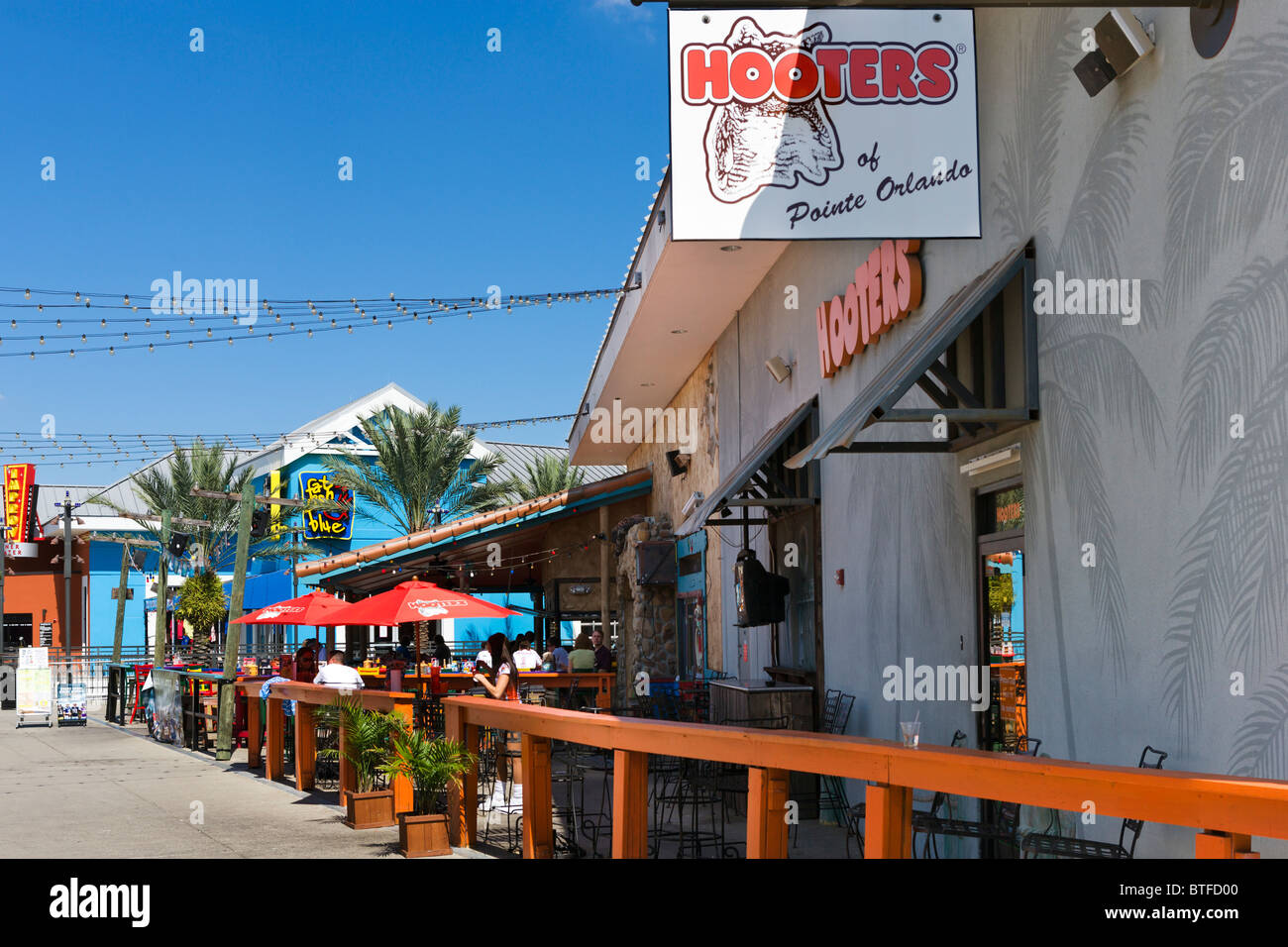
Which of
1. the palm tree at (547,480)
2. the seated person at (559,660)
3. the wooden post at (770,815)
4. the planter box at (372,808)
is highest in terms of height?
the palm tree at (547,480)

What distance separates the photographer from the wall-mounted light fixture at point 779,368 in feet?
42.4

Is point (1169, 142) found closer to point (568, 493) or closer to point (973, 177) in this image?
point (973, 177)

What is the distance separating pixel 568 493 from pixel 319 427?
21549 millimetres

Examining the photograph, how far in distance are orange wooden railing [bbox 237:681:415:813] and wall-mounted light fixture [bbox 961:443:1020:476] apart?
452cm

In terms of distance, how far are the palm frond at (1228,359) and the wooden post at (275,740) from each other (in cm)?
1023

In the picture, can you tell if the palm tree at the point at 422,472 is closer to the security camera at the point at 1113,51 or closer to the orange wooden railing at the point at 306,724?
the orange wooden railing at the point at 306,724

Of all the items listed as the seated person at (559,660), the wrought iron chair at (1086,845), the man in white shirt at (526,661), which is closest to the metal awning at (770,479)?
the wrought iron chair at (1086,845)

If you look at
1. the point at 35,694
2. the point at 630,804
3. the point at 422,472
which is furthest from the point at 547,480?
the point at 630,804

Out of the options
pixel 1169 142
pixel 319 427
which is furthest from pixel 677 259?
pixel 319 427

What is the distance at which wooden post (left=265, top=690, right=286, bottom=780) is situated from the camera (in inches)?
528

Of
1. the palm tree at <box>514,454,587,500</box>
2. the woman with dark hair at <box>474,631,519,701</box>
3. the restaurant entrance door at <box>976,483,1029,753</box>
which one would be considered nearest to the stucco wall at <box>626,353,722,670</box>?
the woman with dark hair at <box>474,631,519,701</box>

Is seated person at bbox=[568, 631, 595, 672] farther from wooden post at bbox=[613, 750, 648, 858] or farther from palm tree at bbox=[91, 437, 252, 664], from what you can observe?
palm tree at bbox=[91, 437, 252, 664]

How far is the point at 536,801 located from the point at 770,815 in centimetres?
289

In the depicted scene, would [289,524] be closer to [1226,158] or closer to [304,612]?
[304,612]
